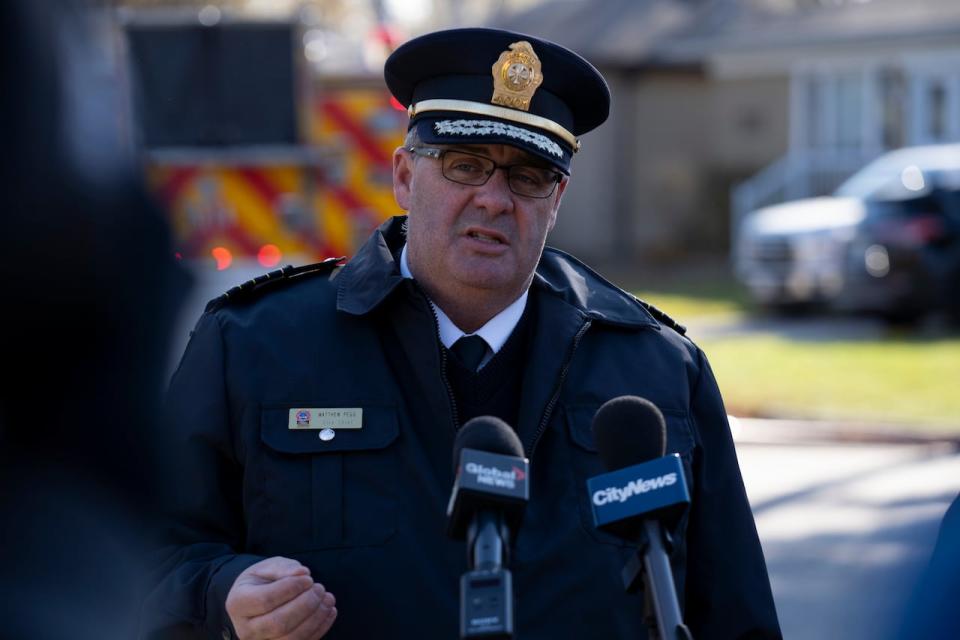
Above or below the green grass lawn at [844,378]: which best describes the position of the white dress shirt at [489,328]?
below

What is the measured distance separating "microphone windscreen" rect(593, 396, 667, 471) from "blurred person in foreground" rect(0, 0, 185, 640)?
0.78 meters

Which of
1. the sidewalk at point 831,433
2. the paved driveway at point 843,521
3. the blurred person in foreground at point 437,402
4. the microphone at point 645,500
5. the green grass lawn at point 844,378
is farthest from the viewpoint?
the green grass lawn at point 844,378

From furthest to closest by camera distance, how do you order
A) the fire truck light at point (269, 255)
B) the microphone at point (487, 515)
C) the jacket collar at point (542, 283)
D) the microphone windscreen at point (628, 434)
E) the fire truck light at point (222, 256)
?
the fire truck light at point (269, 255)
the fire truck light at point (222, 256)
the jacket collar at point (542, 283)
the microphone windscreen at point (628, 434)
the microphone at point (487, 515)

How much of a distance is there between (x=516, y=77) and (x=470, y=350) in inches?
22.5

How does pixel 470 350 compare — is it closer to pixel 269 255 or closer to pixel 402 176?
pixel 402 176

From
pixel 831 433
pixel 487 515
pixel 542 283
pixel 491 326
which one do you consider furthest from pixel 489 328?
pixel 831 433

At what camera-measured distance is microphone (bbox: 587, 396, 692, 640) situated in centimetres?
192

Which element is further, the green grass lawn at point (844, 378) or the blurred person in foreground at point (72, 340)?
the green grass lawn at point (844, 378)

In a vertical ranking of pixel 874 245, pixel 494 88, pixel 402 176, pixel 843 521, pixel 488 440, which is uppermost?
pixel 874 245

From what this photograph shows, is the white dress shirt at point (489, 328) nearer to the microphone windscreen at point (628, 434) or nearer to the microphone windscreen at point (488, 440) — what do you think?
the microphone windscreen at point (628, 434)

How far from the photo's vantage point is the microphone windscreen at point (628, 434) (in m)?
2.14

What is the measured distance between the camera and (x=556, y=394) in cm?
298

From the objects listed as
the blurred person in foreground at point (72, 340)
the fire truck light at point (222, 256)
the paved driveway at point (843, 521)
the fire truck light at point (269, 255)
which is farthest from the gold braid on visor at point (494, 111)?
the fire truck light at point (269, 255)

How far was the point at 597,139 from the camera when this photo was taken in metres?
28.9
